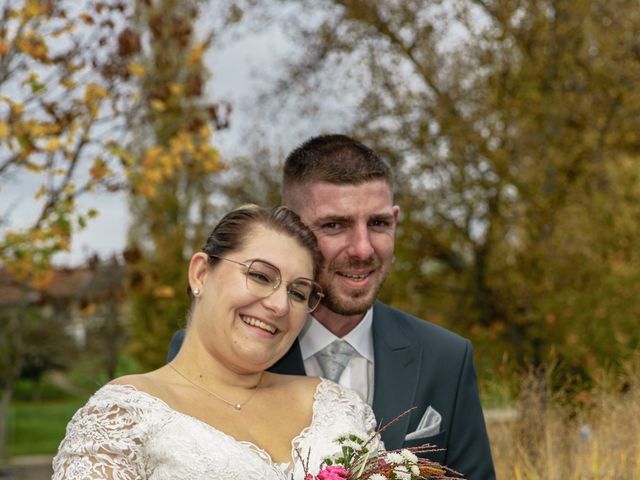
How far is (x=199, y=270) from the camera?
3.19m

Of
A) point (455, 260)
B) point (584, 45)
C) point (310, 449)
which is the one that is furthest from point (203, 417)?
point (584, 45)

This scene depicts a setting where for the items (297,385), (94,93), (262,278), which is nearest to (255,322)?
(262,278)

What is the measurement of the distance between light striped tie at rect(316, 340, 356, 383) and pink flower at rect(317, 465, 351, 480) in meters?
1.25

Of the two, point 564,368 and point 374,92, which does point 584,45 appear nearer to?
point 374,92

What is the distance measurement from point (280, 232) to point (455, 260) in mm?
9069

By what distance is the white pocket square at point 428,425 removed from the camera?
3.73 metres

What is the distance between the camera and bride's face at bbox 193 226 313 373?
305 centimetres

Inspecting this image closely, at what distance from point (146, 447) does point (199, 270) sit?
0.68m

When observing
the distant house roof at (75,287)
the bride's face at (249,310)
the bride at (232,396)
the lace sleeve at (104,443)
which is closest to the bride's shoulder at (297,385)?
the bride at (232,396)

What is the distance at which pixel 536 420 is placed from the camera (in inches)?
223

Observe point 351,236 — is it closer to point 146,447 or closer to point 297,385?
point 297,385

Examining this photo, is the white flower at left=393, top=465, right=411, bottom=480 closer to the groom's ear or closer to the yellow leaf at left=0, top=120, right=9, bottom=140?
the groom's ear

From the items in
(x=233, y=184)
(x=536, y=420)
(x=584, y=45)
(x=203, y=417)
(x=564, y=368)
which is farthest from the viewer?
(x=233, y=184)

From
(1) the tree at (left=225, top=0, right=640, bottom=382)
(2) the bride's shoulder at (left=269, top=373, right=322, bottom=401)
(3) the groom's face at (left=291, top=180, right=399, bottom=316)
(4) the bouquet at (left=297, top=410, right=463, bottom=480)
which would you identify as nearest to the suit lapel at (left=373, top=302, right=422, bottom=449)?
(3) the groom's face at (left=291, top=180, right=399, bottom=316)
